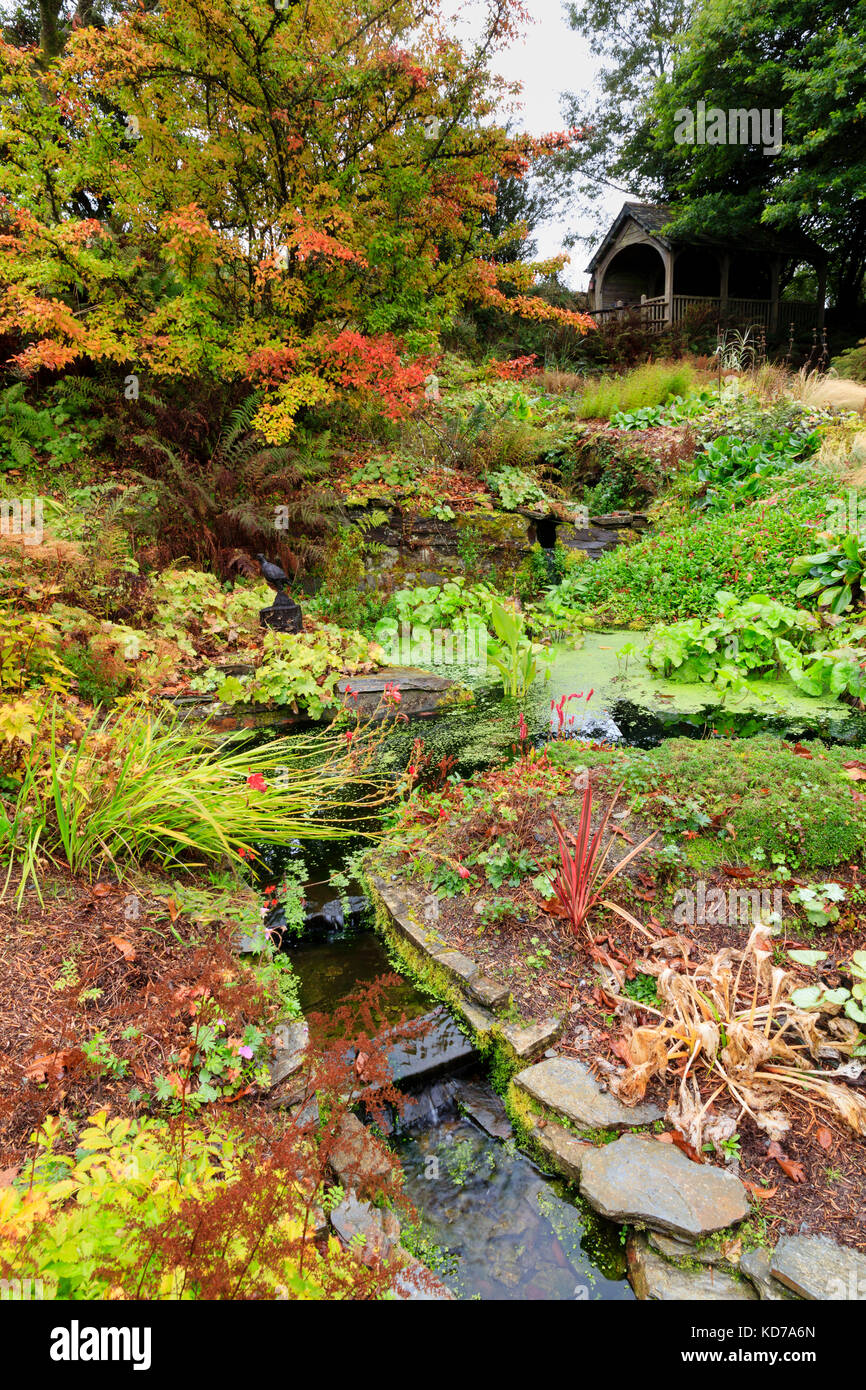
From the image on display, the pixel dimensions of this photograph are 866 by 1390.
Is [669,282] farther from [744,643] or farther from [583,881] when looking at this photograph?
[583,881]

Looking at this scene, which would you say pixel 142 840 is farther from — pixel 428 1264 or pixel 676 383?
pixel 676 383

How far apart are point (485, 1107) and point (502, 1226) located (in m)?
0.36

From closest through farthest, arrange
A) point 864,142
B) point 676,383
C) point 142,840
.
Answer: point 142,840
point 676,383
point 864,142

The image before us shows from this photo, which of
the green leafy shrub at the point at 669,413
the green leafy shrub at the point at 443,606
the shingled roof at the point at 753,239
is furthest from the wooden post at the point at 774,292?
the green leafy shrub at the point at 443,606

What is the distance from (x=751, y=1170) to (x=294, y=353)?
623 centimetres

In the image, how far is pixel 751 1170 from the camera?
1.75 meters

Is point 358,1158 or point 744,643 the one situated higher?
point 744,643

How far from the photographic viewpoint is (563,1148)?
188 cm

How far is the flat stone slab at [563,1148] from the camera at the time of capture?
6.06ft

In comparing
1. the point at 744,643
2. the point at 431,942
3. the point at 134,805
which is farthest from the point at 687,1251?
the point at 744,643

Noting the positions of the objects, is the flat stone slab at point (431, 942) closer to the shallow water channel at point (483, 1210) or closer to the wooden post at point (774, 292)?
the shallow water channel at point (483, 1210)
